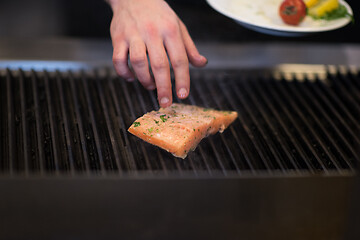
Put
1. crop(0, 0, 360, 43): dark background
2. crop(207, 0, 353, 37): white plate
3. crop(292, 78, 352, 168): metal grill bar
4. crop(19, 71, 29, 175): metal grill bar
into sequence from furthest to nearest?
crop(0, 0, 360, 43): dark background < crop(207, 0, 353, 37): white plate < crop(292, 78, 352, 168): metal grill bar < crop(19, 71, 29, 175): metal grill bar

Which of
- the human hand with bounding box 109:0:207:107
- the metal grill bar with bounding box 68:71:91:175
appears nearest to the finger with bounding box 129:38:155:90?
the human hand with bounding box 109:0:207:107

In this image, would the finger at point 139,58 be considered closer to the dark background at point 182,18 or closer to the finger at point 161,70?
the finger at point 161,70

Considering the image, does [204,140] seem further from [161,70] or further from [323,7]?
[323,7]

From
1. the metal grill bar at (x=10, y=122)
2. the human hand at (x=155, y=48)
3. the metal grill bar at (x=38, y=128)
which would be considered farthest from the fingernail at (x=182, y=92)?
the metal grill bar at (x=10, y=122)

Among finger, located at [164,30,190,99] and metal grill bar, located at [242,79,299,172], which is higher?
finger, located at [164,30,190,99]

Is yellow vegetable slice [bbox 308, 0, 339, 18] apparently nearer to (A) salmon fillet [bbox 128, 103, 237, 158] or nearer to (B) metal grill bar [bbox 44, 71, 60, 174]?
(A) salmon fillet [bbox 128, 103, 237, 158]

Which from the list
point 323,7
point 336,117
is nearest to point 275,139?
point 336,117
